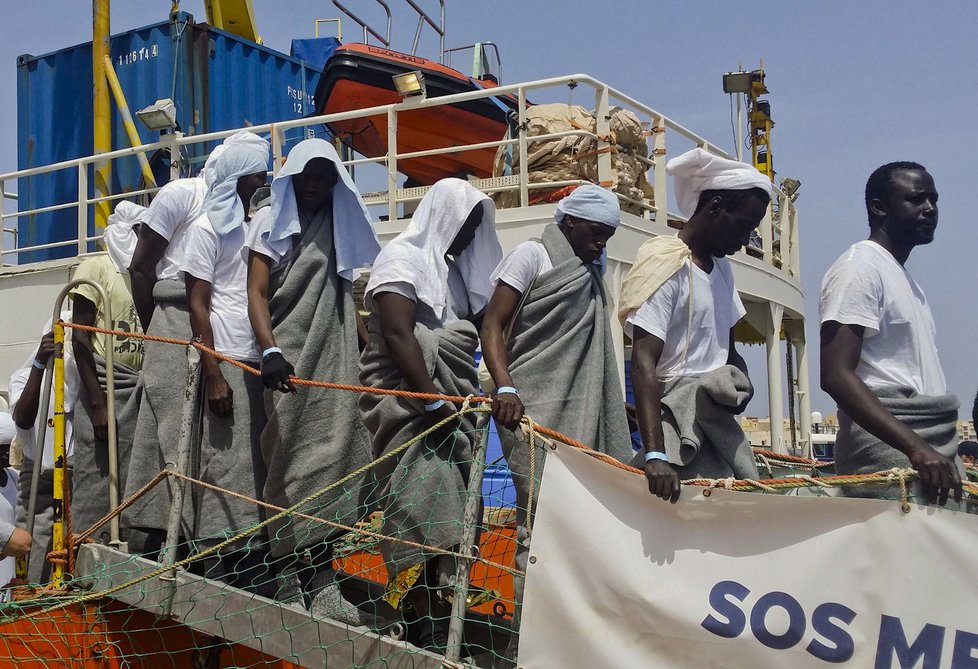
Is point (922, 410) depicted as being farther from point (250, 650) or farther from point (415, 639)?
point (250, 650)

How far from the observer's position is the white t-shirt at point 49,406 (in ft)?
14.2

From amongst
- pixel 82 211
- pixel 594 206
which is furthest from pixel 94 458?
pixel 82 211

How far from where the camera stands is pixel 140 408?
4035 millimetres

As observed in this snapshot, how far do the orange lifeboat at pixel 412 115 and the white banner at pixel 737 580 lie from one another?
7.30 m

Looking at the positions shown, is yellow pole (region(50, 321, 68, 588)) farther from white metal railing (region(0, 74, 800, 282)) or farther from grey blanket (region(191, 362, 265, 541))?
white metal railing (region(0, 74, 800, 282))

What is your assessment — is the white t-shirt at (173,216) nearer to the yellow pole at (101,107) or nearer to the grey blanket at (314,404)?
the grey blanket at (314,404)

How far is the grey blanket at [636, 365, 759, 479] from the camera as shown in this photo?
3039 millimetres

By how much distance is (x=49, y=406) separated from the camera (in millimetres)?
4598

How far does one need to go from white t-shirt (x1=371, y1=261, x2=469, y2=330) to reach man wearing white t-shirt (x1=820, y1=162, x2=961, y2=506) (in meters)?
1.38

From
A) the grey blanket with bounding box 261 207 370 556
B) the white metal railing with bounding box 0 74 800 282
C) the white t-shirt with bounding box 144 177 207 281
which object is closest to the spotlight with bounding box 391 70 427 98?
the white metal railing with bounding box 0 74 800 282

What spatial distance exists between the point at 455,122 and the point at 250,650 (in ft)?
22.3

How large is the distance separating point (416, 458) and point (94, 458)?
1763 mm

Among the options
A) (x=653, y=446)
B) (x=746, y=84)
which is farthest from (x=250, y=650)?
(x=746, y=84)

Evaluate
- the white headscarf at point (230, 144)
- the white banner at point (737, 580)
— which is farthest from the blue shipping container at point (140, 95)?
the white banner at point (737, 580)
